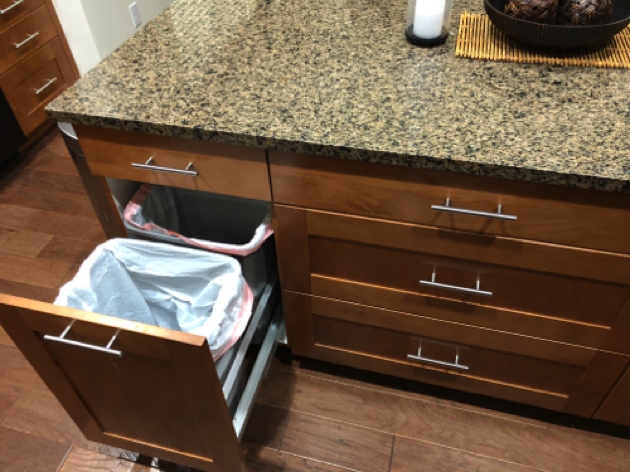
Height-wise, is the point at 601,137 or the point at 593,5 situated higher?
the point at 593,5

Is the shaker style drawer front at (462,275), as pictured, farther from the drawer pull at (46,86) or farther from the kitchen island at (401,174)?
the drawer pull at (46,86)

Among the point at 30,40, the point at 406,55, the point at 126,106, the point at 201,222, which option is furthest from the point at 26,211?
the point at 406,55

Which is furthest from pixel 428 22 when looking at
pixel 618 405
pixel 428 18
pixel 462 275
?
pixel 618 405

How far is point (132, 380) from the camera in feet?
2.94

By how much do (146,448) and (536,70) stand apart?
115 cm

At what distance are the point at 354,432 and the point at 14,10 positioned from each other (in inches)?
84.2

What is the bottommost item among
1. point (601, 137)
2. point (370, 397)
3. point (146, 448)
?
point (370, 397)

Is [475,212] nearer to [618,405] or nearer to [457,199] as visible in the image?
[457,199]

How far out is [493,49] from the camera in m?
1.04

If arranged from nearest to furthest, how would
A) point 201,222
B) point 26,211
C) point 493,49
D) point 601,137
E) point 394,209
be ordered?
1. point 601,137
2. point 394,209
3. point 493,49
4. point 201,222
5. point 26,211

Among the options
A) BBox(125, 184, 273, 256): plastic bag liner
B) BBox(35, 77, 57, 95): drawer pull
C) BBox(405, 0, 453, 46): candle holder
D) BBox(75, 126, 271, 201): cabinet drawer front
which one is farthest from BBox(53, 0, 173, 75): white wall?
BBox(405, 0, 453, 46): candle holder

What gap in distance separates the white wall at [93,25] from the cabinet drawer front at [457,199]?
1.88 metres

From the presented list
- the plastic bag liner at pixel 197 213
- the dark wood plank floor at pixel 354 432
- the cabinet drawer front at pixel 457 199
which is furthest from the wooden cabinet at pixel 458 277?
the plastic bag liner at pixel 197 213

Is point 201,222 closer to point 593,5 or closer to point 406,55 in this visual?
point 406,55
